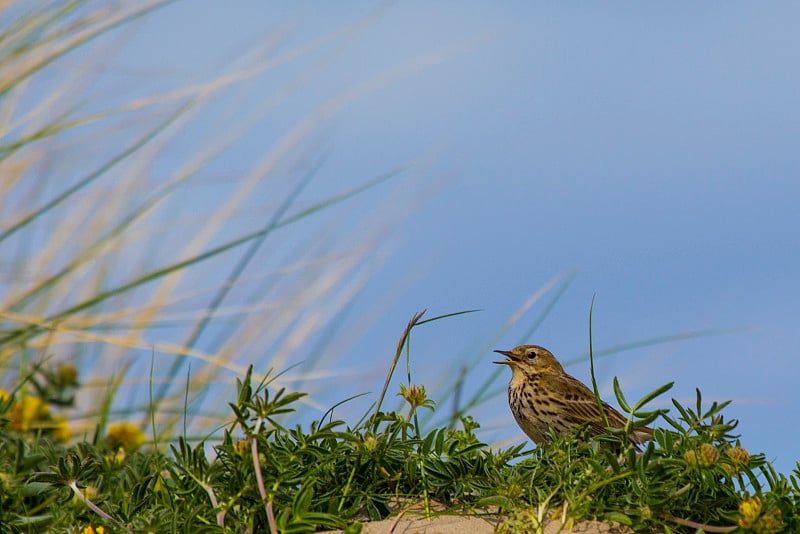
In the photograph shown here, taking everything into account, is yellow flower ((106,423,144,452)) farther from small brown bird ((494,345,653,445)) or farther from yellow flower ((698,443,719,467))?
yellow flower ((698,443,719,467))

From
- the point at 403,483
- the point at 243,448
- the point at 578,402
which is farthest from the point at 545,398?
the point at 243,448

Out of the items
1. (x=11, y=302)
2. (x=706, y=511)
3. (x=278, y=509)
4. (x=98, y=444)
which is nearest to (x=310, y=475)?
(x=278, y=509)

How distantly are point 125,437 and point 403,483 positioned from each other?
2691 millimetres

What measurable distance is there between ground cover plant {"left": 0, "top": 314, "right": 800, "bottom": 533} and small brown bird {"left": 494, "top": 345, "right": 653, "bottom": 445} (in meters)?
1.75

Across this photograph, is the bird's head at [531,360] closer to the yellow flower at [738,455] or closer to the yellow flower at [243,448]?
the yellow flower at [738,455]

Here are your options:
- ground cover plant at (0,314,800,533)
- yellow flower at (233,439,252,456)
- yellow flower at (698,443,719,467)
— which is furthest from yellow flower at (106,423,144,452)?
yellow flower at (698,443,719,467)

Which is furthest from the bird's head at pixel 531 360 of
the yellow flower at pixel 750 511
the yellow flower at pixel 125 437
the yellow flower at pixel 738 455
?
the yellow flower at pixel 750 511

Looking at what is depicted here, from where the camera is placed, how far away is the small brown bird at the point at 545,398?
5.31m

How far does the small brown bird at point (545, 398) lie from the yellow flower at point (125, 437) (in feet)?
6.70

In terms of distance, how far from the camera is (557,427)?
530 cm

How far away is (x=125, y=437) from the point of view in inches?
219

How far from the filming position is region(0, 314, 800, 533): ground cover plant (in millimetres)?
2955

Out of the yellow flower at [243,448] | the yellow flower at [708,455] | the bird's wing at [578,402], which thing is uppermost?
the yellow flower at [243,448]

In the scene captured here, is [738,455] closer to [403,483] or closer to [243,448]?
[403,483]
